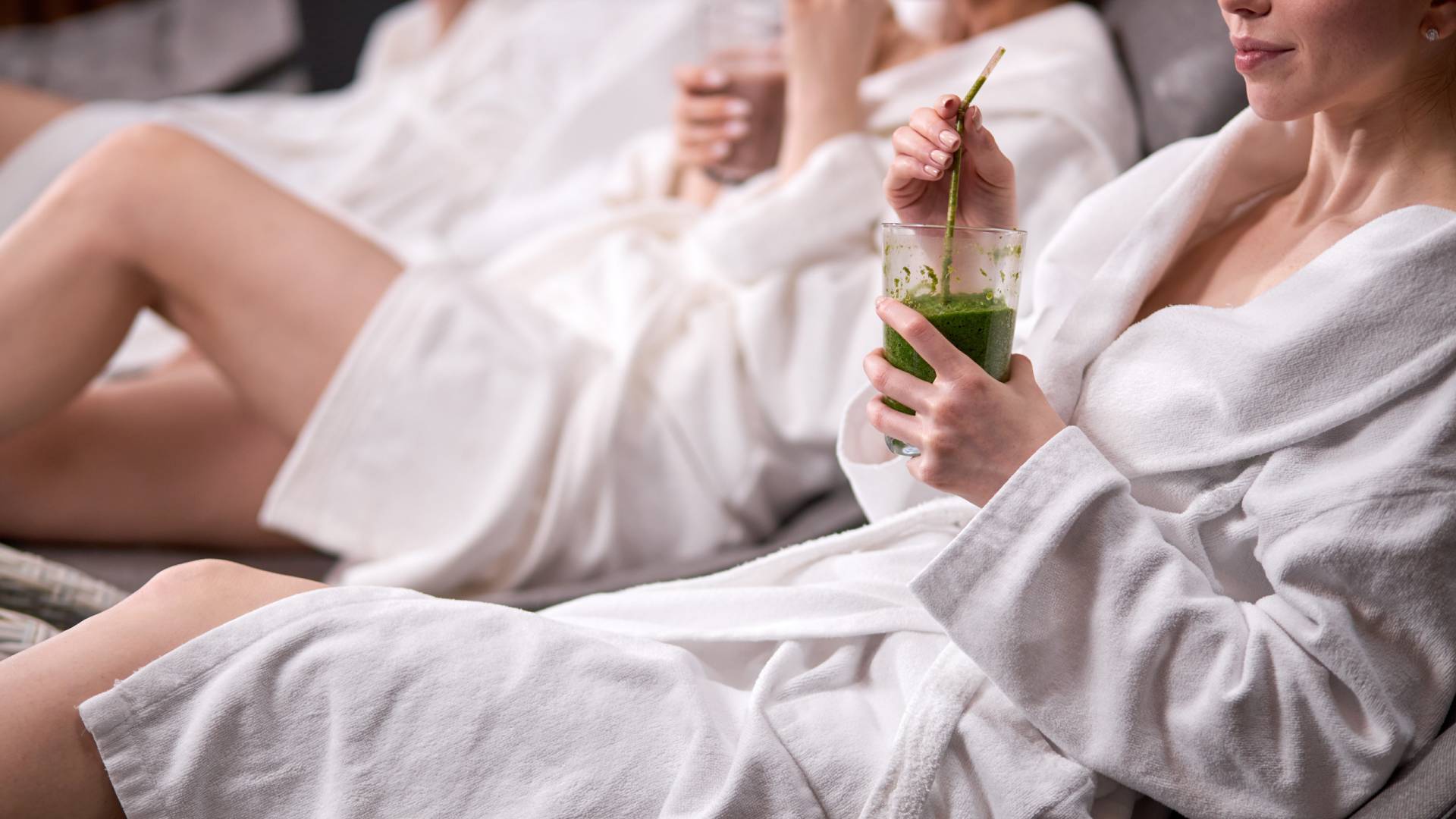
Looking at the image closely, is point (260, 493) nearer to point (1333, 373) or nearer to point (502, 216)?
point (502, 216)

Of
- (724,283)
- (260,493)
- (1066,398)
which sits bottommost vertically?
(260,493)

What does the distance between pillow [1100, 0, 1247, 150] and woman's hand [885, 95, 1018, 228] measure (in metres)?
0.49

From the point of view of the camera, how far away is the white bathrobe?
0.72 meters

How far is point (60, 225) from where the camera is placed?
1253mm

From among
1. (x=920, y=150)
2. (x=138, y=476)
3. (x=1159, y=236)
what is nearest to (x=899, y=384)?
(x=920, y=150)

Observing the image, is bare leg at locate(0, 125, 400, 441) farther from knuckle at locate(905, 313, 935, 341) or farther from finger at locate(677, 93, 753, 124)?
knuckle at locate(905, 313, 935, 341)

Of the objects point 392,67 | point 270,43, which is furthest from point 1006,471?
point 270,43

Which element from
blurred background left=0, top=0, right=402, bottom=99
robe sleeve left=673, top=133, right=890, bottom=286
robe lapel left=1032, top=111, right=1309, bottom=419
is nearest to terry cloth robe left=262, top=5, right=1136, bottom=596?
robe sleeve left=673, top=133, right=890, bottom=286

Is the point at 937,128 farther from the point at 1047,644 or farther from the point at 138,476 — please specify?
the point at 138,476

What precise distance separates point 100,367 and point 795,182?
847 mm

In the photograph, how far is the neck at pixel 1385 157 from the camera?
2.61ft

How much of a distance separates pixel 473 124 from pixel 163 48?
1.17 m

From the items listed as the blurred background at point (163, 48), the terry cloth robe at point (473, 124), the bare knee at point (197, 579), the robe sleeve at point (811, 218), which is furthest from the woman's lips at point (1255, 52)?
the blurred background at point (163, 48)

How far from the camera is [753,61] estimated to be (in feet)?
5.17
